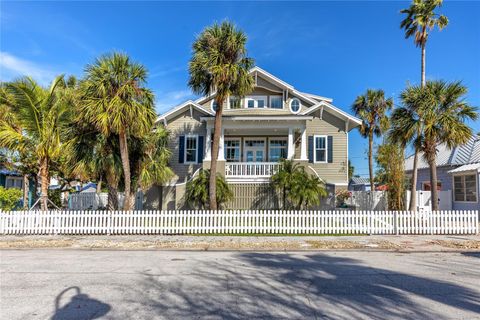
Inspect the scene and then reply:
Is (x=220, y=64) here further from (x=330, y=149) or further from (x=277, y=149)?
(x=330, y=149)

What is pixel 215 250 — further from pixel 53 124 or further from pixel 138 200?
pixel 138 200

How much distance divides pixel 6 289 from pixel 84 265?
2201mm

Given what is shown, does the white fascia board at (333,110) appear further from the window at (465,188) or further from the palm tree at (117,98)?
the palm tree at (117,98)

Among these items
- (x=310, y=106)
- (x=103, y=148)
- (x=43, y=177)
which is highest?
(x=310, y=106)

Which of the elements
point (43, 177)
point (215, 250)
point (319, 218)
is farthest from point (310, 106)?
point (43, 177)

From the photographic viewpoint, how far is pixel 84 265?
26.6ft

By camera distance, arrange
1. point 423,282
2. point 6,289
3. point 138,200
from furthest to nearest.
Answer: point 138,200, point 423,282, point 6,289

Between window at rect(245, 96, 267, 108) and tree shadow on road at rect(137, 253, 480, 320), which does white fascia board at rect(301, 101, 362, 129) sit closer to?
window at rect(245, 96, 267, 108)

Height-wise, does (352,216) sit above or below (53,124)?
below

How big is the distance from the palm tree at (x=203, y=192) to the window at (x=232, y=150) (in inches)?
186

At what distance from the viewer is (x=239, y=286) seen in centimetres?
621

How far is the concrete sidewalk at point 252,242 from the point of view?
35.4ft

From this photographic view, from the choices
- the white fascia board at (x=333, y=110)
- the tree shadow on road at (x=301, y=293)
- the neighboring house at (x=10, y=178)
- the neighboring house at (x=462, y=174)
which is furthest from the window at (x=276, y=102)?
the neighboring house at (x=10, y=178)

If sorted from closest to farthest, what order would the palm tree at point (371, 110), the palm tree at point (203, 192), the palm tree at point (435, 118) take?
1. the palm tree at point (435, 118)
2. the palm tree at point (203, 192)
3. the palm tree at point (371, 110)
